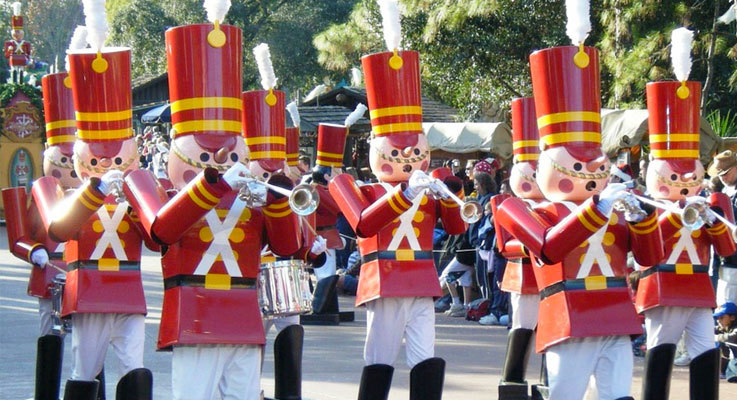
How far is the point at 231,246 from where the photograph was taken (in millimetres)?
5953

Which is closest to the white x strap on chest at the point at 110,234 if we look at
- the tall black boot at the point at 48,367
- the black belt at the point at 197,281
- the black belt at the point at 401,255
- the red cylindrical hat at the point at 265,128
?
the black belt at the point at 197,281

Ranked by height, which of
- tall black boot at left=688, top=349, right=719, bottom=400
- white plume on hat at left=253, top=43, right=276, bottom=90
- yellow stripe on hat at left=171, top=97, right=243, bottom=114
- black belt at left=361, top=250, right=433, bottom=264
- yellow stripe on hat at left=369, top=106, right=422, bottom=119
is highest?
white plume on hat at left=253, top=43, right=276, bottom=90

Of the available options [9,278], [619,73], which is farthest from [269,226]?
[619,73]

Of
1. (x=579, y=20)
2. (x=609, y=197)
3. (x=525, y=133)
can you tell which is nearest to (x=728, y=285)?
(x=525, y=133)

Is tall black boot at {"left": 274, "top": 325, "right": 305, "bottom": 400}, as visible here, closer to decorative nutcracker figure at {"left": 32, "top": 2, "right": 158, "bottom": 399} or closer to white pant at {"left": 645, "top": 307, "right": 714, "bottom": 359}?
decorative nutcracker figure at {"left": 32, "top": 2, "right": 158, "bottom": 399}

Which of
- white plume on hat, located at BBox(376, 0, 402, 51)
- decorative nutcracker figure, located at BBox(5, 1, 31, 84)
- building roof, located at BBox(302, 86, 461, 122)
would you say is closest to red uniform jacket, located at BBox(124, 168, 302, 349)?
white plume on hat, located at BBox(376, 0, 402, 51)

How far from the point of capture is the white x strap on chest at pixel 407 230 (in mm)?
7398

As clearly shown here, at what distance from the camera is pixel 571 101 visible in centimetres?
639

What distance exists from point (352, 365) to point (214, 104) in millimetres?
4344

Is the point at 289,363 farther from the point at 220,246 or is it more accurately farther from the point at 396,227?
the point at 220,246

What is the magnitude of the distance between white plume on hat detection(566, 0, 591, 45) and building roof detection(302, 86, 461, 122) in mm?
14306

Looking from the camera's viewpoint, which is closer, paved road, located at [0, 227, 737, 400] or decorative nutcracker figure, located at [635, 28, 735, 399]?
decorative nutcracker figure, located at [635, 28, 735, 399]

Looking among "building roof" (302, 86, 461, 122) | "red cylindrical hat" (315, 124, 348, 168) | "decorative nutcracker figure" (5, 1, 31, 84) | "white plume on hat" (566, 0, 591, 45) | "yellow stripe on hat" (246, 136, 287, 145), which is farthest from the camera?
"decorative nutcracker figure" (5, 1, 31, 84)

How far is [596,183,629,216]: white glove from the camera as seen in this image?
574cm
